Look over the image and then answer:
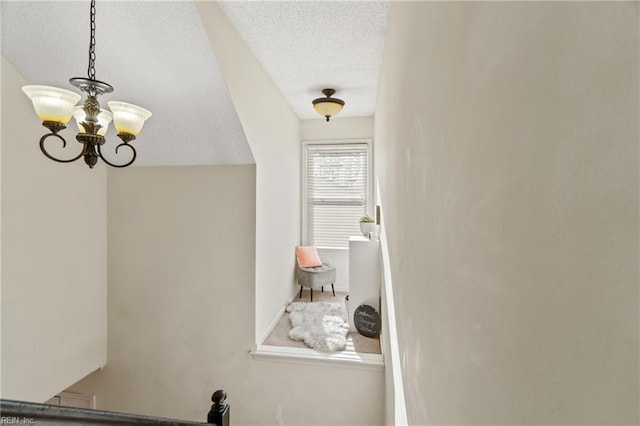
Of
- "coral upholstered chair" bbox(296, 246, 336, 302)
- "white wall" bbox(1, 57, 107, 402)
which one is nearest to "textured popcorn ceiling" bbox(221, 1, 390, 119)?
"white wall" bbox(1, 57, 107, 402)

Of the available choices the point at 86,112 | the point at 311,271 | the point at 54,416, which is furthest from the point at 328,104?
the point at 54,416

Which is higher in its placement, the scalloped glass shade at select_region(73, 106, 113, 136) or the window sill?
the scalloped glass shade at select_region(73, 106, 113, 136)

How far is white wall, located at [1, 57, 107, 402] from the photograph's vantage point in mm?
2227

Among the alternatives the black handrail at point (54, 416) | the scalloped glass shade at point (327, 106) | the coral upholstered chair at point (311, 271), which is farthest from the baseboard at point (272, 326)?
the scalloped glass shade at point (327, 106)

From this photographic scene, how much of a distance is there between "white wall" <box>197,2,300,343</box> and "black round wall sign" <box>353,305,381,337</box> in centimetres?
89

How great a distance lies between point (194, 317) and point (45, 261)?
122cm

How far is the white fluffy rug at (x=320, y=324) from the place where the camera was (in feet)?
9.75

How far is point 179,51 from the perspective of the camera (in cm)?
200

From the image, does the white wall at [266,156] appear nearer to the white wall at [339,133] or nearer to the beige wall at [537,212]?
the white wall at [339,133]

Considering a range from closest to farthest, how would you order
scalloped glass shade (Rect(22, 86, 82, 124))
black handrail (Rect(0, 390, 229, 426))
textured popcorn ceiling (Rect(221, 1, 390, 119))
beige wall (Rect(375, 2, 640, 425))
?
beige wall (Rect(375, 2, 640, 425)) < black handrail (Rect(0, 390, 229, 426)) < scalloped glass shade (Rect(22, 86, 82, 124)) < textured popcorn ceiling (Rect(221, 1, 390, 119))

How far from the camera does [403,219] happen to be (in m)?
1.41

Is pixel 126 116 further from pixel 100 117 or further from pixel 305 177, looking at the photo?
pixel 305 177

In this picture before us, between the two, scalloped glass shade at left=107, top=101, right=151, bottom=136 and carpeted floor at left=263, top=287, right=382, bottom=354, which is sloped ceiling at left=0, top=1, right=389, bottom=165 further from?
carpeted floor at left=263, top=287, right=382, bottom=354

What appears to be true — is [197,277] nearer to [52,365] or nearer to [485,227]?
[52,365]
